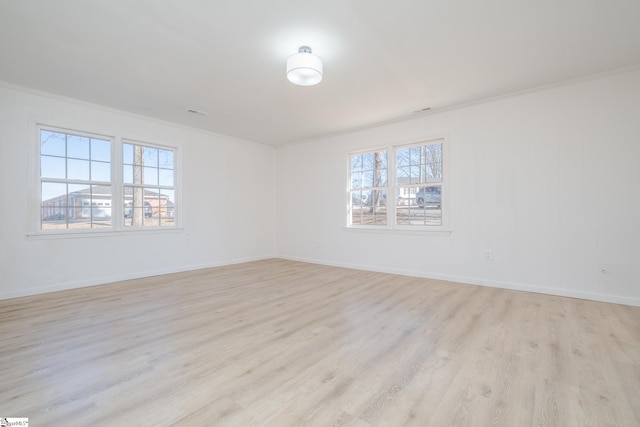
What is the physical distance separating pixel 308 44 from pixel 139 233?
12.7ft

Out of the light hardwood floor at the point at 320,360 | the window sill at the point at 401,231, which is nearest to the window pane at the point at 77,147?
the light hardwood floor at the point at 320,360

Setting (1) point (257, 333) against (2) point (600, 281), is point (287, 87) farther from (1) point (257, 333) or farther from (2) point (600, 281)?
(2) point (600, 281)

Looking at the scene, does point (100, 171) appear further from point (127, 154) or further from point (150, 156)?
point (150, 156)

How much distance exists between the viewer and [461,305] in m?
3.12

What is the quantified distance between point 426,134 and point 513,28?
6.93 ft

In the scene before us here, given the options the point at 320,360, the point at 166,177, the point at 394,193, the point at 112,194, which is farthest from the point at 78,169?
the point at 394,193

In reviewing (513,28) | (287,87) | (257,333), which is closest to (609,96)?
(513,28)

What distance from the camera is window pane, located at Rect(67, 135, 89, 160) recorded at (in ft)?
13.2

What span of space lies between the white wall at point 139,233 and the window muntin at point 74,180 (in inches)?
6.8

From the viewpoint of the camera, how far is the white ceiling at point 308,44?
7.29 feet

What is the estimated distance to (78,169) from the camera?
4.09m

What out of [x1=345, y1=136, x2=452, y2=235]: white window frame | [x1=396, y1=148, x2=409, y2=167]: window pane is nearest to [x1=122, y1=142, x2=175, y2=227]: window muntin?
[x1=345, y1=136, x2=452, y2=235]: white window frame

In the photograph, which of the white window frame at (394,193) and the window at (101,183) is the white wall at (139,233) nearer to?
the window at (101,183)

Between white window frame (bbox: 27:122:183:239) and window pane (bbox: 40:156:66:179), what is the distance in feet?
0.16
